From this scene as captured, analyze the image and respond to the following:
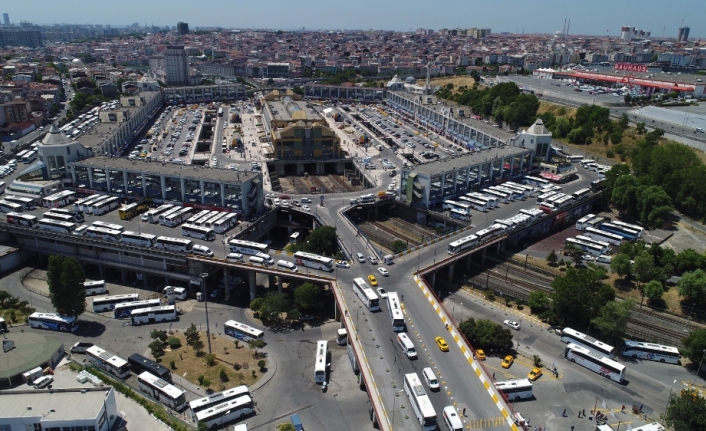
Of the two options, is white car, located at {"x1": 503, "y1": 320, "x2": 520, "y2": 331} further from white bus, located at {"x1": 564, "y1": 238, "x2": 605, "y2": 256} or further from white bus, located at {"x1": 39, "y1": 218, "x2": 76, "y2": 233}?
white bus, located at {"x1": 39, "y1": 218, "x2": 76, "y2": 233}

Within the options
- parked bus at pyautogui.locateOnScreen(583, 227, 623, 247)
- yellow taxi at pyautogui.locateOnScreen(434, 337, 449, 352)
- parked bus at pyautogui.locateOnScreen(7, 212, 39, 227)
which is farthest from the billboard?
parked bus at pyautogui.locateOnScreen(7, 212, 39, 227)

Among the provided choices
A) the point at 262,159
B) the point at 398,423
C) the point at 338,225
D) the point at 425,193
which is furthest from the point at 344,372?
the point at 262,159

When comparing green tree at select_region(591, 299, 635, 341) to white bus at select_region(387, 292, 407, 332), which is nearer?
white bus at select_region(387, 292, 407, 332)

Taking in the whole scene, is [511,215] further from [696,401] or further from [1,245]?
[1,245]

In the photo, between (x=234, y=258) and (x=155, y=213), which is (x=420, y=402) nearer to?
(x=234, y=258)

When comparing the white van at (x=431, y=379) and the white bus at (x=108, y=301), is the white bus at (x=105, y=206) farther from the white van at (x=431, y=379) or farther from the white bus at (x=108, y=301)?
the white van at (x=431, y=379)

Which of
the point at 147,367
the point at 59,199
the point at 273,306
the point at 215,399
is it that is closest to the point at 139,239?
the point at 59,199
